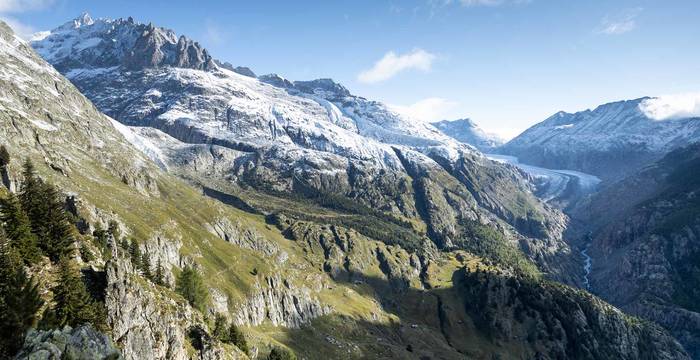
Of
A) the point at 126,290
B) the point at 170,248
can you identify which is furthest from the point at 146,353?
the point at 170,248

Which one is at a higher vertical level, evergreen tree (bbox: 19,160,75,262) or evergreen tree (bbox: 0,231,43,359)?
evergreen tree (bbox: 19,160,75,262)

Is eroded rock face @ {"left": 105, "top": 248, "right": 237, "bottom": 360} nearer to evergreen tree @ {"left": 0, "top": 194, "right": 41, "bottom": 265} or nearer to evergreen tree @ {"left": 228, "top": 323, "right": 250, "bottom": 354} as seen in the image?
evergreen tree @ {"left": 0, "top": 194, "right": 41, "bottom": 265}

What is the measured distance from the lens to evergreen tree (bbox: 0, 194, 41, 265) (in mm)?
65250

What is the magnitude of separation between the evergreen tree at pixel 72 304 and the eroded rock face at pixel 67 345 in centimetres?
532

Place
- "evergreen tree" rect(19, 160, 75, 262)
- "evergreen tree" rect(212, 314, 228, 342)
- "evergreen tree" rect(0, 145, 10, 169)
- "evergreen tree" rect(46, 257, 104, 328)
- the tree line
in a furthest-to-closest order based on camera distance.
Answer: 1. "evergreen tree" rect(0, 145, 10, 169)
2. "evergreen tree" rect(212, 314, 228, 342)
3. "evergreen tree" rect(19, 160, 75, 262)
4. "evergreen tree" rect(46, 257, 104, 328)
5. the tree line

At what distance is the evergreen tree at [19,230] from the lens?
214 ft

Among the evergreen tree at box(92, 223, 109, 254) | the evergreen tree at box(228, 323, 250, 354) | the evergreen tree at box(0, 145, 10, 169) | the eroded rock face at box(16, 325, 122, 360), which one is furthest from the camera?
the evergreen tree at box(228, 323, 250, 354)

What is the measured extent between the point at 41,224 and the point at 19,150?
134241mm

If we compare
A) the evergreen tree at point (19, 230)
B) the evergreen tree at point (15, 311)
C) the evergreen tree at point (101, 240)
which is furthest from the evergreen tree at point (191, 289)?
the evergreen tree at point (15, 311)

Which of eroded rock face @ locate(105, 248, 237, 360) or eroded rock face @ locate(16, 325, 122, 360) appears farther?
eroded rock face @ locate(105, 248, 237, 360)

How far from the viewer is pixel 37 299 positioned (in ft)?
175

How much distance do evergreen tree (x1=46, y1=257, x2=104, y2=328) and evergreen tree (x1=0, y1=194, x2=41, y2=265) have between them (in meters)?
4.68

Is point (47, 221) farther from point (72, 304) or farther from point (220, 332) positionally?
point (220, 332)

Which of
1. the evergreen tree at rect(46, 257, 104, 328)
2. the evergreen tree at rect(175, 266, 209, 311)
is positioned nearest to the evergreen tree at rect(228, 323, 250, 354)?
the evergreen tree at rect(175, 266, 209, 311)
